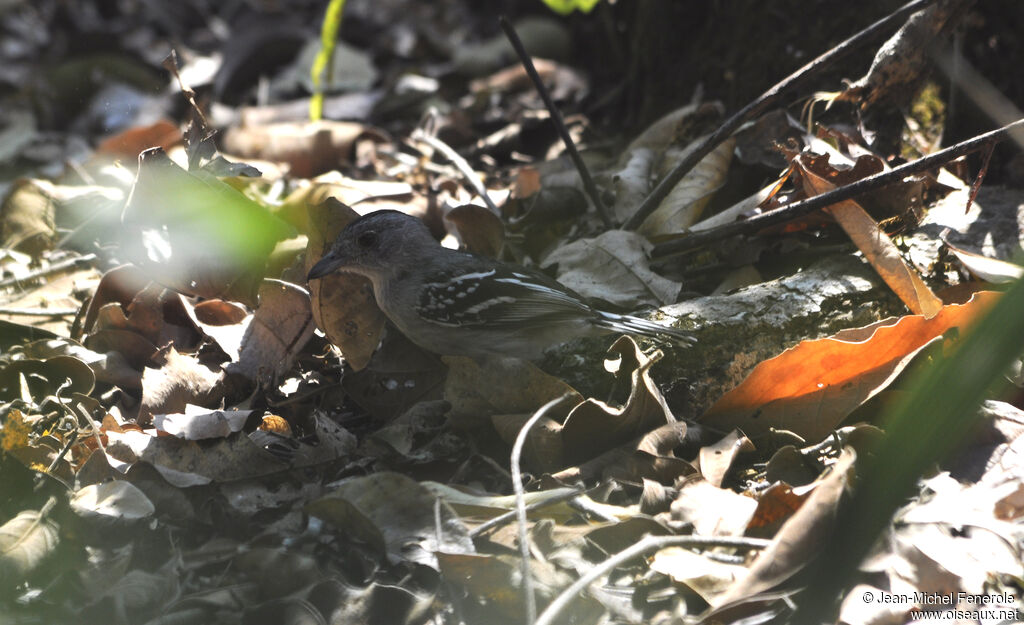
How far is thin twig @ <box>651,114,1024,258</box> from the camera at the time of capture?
3.21 metres

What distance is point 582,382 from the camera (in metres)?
3.32

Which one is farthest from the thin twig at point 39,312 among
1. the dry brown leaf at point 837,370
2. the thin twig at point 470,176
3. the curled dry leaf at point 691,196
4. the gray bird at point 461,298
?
the dry brown leaf at point 837,370

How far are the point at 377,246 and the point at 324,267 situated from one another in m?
0.40

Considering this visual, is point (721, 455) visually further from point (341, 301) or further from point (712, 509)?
point (341, 301)

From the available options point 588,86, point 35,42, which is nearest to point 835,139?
point 588,86

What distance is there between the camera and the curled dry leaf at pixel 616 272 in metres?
3.58

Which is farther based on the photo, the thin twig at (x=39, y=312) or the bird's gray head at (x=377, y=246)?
the thin twig at (x=39, y=312)

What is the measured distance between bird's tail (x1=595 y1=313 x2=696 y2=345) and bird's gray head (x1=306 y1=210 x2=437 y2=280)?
1.06m

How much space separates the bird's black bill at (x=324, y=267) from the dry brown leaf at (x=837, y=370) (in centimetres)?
167

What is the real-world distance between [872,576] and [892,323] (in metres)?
1.08

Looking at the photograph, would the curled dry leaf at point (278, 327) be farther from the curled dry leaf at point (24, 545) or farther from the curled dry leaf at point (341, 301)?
the curled dry leaf at point (24, 545)

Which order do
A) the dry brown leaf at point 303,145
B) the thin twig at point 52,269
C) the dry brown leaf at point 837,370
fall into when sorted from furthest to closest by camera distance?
the dry brown leaf at point 303,145 → the thin twig at point 52,269 → the dry brown leaf at point 837,370

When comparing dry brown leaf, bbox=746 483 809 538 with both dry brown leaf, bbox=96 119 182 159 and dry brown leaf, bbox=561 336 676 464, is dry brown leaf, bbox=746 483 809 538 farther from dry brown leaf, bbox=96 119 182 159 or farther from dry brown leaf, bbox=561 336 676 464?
dry brown leaf, bbox=96 119 182 159

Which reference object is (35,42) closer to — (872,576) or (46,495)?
(46,495)
